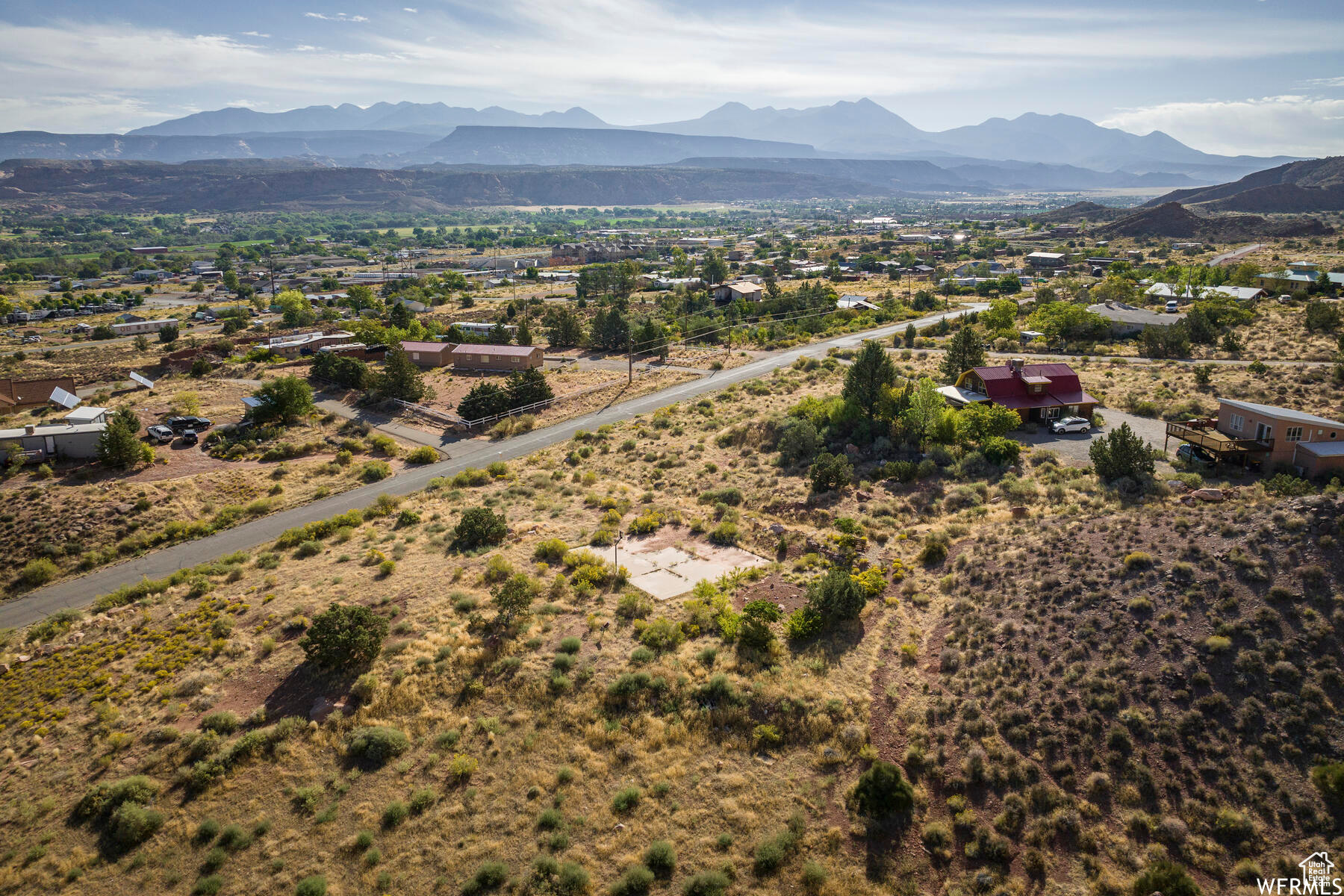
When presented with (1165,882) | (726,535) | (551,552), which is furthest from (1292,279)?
(1165,882)

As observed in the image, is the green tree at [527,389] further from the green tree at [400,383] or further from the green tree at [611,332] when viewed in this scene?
the green tree at [611,332]

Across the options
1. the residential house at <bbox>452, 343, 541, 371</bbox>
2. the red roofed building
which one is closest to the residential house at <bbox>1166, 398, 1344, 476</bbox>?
the red roofed building

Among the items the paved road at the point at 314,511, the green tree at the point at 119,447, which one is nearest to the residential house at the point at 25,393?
the green tree at the point at 119,447

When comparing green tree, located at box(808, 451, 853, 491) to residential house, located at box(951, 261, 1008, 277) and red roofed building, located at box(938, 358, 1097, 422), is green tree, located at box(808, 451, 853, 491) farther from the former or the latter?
residential house, located at box(951, 261, 1008, 277)

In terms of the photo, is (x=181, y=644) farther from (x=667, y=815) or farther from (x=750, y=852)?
(x=750, y=852)

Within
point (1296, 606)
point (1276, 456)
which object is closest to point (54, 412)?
point (1296, 606)

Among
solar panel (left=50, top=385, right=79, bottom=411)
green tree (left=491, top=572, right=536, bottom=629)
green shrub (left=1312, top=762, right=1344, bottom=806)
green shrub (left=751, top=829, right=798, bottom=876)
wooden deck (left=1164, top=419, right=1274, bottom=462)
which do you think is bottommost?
green shrub (left=751, top=829, right=798, bottom=876)
